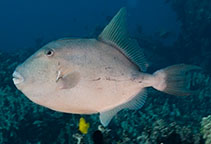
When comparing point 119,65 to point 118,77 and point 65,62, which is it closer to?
point 118,77

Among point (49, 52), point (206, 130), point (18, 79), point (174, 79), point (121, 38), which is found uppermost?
point (121, 38)

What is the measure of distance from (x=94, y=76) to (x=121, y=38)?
40 cm

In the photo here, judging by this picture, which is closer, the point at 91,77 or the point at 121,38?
the point at 91,77

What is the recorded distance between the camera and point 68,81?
1.45 m

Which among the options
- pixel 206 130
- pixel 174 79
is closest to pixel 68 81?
pixel 174 79

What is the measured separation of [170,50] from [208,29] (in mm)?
1966

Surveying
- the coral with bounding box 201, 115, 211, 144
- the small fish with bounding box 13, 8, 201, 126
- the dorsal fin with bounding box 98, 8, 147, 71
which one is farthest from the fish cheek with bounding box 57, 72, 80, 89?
the coral with bounding box 201, 115, 211, 144

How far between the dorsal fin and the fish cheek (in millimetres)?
412

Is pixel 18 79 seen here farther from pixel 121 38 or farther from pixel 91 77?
pixel 121 38

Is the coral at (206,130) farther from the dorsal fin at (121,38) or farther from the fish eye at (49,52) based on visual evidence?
the fish eye at (49,52)

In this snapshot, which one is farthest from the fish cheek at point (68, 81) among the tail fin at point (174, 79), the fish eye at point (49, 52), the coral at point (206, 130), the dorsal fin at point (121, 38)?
the coral at point (206, 130)

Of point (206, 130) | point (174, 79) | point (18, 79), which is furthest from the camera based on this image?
point (206, 130)

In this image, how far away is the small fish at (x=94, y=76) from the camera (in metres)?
1.46

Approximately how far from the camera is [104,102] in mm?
1649
